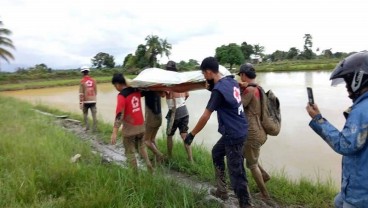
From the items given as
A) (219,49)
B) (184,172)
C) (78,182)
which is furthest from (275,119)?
(219,49)

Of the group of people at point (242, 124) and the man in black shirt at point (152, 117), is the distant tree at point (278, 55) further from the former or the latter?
the group of people at point (242, 124)

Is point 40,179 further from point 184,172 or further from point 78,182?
point 184,172

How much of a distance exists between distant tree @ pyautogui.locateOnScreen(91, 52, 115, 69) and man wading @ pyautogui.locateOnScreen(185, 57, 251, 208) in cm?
5662

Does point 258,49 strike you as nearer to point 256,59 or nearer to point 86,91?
point 256,59

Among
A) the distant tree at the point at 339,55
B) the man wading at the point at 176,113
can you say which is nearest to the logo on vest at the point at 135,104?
the man wading at the point at 176,113

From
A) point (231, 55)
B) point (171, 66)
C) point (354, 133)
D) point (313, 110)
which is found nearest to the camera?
point (354, 133)

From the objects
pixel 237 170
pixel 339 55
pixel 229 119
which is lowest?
pixel 237 170

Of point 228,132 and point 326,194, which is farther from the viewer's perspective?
point 326,194

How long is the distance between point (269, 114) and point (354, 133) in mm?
2137

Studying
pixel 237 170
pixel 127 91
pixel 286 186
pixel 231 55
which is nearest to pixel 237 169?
pixel 237 170

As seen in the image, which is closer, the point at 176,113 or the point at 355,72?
the point at 355,72

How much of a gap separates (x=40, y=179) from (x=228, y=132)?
220 cm

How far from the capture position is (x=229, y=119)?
11.0ft

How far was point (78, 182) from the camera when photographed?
366 centimetres
